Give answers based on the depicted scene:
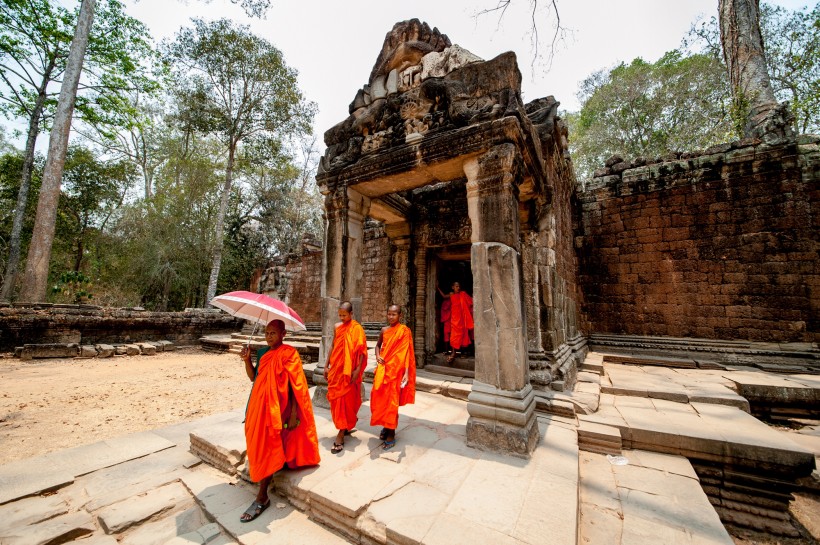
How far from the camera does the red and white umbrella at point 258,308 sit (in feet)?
7.88

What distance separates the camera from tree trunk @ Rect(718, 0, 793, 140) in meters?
7.66

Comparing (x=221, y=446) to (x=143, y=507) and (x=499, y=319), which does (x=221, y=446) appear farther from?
(x=499, y=319)

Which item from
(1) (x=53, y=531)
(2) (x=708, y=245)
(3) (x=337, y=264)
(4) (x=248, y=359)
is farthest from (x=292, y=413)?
(2) (x=708, y=245)

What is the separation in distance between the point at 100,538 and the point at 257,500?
3.32ft

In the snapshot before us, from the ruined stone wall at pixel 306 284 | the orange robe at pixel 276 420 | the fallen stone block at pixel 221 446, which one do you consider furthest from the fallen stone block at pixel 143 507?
the ruined stone wall at pixel 306 284

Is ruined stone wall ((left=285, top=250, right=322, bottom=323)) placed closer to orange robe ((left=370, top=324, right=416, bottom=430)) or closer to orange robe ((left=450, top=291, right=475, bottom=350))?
orange robe ((left=450, top=291, right=475, bottom=350))

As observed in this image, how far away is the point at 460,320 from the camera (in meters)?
5.88

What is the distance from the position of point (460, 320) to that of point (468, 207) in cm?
261

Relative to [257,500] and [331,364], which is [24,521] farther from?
[331,364]

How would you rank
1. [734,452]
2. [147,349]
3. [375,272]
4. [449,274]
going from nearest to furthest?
1. [734,452]
2. [449,274]
3. [147,349]
4. [375,272]

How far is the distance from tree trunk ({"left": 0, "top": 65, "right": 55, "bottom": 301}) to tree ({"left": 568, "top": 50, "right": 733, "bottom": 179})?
85.5ft

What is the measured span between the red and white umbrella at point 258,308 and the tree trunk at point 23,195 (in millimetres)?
14525

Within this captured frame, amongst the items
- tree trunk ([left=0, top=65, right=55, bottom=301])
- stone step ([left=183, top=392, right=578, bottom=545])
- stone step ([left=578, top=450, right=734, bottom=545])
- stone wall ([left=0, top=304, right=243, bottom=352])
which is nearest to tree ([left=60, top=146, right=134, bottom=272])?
tree trunk ([left=0, top=65, right=55, bottom=301])

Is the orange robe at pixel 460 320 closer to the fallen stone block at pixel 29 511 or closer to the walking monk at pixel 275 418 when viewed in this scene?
the walking monk at pixel 275 418
